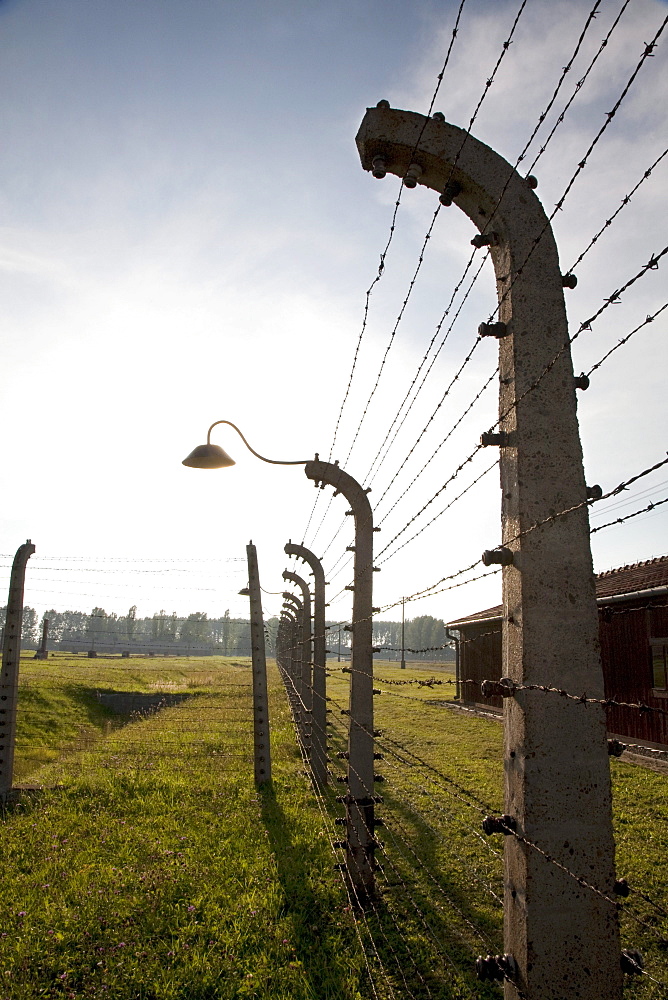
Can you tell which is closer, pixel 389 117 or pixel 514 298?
pixel 514 298

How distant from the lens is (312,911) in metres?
4.99

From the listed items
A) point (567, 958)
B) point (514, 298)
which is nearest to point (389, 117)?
point (514, 298)

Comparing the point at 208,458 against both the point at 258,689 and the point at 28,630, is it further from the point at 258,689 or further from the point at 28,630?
the point at 28,630

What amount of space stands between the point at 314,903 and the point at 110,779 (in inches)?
195

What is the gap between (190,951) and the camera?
4.39 meters

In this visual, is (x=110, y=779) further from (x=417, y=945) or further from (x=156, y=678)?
(x=156, y=678)

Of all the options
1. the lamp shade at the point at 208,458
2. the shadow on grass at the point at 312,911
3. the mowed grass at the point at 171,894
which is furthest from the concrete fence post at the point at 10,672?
the lamp shade at the point at 208,458

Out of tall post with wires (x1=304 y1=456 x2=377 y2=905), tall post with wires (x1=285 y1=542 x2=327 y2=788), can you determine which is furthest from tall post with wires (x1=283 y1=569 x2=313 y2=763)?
tall post with wires (x1=304 y1=456 x2=377 y2=905)

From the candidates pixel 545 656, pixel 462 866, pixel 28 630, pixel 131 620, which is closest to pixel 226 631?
pixel 131 620

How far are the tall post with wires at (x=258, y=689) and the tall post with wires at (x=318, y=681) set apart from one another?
79 centimetres

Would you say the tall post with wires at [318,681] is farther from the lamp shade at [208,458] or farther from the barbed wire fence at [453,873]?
the lamp shade at [208,458]

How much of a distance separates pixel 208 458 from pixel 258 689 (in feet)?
14.9

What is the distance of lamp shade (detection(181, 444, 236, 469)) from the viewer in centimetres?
571

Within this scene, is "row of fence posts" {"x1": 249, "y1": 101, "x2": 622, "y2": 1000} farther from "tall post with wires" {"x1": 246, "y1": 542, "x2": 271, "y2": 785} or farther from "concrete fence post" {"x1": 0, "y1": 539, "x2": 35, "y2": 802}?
"concrete fence post" {"x1": 0, "y1": 539, "x2": 35, "y2": 802}
